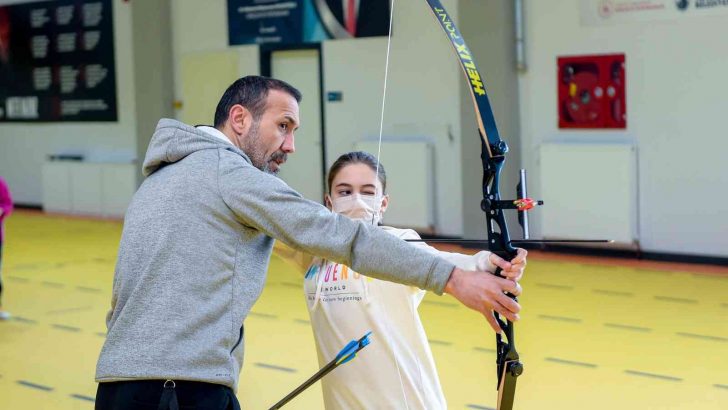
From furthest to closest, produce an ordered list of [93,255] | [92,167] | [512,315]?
1. [92,167]
2. [93,255]
3. [512,315]

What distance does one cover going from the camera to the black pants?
2.15 metres

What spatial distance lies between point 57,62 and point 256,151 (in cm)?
1279

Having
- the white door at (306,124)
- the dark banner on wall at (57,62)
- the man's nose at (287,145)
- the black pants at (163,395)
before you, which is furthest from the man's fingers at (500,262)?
the dark banner on wall at (57,62)

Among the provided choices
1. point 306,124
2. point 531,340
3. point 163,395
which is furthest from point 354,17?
point 163,395

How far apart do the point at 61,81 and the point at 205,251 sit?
12815 millimetres

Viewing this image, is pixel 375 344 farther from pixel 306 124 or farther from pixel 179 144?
pixel 306 124

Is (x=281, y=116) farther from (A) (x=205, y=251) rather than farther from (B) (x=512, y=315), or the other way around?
(B) (x=512, y=315)

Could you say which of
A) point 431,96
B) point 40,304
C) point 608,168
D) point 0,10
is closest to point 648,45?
point 608,168

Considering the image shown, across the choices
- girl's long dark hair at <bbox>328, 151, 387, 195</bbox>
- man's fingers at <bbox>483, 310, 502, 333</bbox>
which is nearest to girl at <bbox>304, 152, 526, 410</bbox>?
girl's long dark hair at <bbox>328, 151, 387, 195</bbox>

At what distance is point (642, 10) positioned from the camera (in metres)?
8.86

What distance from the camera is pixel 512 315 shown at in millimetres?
2102

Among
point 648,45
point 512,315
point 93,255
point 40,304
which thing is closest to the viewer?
point 512,315

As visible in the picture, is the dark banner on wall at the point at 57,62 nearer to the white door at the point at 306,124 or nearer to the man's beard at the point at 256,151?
the white door at the point at 306,124

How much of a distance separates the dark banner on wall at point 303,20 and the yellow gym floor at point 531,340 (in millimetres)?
2924
